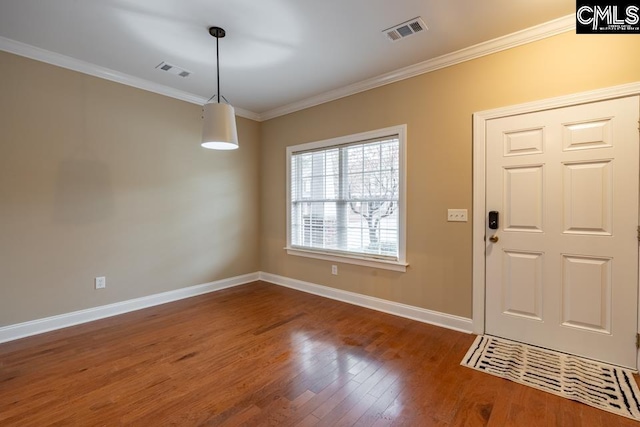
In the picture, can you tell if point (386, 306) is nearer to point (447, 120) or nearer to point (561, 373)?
point (561, 373)

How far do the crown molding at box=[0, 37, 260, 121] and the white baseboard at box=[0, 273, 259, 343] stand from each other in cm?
260

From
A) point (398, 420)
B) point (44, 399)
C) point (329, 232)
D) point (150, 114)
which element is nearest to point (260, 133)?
point (150, 114)

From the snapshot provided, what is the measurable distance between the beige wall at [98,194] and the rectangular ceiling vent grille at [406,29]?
2807 mm

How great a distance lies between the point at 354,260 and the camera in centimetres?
369

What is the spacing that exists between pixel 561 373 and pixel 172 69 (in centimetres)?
460

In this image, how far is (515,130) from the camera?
2600 millimetres

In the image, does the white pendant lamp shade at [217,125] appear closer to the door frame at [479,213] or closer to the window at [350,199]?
the window at [350,199]

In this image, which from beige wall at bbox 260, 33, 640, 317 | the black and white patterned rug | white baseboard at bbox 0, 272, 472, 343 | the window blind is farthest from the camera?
the window blind

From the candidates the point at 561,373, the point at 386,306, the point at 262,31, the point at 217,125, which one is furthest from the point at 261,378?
the point at 262,31

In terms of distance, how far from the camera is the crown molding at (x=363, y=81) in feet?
8.10

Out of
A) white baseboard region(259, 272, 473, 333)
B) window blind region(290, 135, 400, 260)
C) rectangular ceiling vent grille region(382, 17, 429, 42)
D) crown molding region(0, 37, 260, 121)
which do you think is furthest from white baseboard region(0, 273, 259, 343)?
rectangular ceiling vent grille region(382, 17, 429, 42)

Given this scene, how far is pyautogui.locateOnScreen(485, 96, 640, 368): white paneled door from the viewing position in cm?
218

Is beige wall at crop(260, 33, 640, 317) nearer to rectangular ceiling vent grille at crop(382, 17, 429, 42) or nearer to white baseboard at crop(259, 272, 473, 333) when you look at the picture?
white baseboard at crop(259, 272, 473, 333)

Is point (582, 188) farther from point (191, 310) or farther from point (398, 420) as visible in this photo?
point (191, 310)
